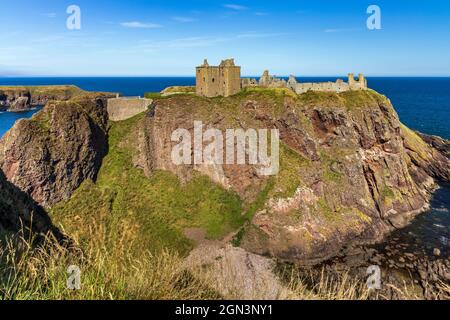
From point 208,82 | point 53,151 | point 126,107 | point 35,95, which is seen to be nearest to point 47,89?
point 35,95

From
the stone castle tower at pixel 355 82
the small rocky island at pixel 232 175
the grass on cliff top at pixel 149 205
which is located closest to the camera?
the small rocky island at pixel 232 175

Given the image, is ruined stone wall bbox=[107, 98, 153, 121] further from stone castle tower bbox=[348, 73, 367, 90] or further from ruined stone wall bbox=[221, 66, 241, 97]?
stone castle tower bbox=[348, 73, 367, 90]

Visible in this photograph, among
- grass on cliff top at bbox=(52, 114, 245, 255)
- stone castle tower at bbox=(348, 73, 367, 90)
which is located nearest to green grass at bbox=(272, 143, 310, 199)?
grass on cliff top at bbox=(52, 114, 245, 255)

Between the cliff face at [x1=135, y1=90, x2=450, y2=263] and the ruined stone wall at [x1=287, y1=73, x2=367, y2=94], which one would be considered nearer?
the cliff face at [x1=135, y1=90, x2=450, y2=263]

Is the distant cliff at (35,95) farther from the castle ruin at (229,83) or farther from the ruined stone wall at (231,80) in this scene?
the ruined stone wall at (231,80)

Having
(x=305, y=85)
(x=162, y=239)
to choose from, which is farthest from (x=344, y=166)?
(x=162, y=239)

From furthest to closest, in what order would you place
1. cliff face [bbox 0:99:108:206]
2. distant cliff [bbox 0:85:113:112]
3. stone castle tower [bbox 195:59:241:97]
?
Answer: distant cliff [bbox 0:85:113:112], stone castle tower [bbox 195:59:241:97], cliff face [bbox 0:99:108:206]

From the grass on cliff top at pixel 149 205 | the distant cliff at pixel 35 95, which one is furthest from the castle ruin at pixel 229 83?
the distant cliff at pixel 35 95
